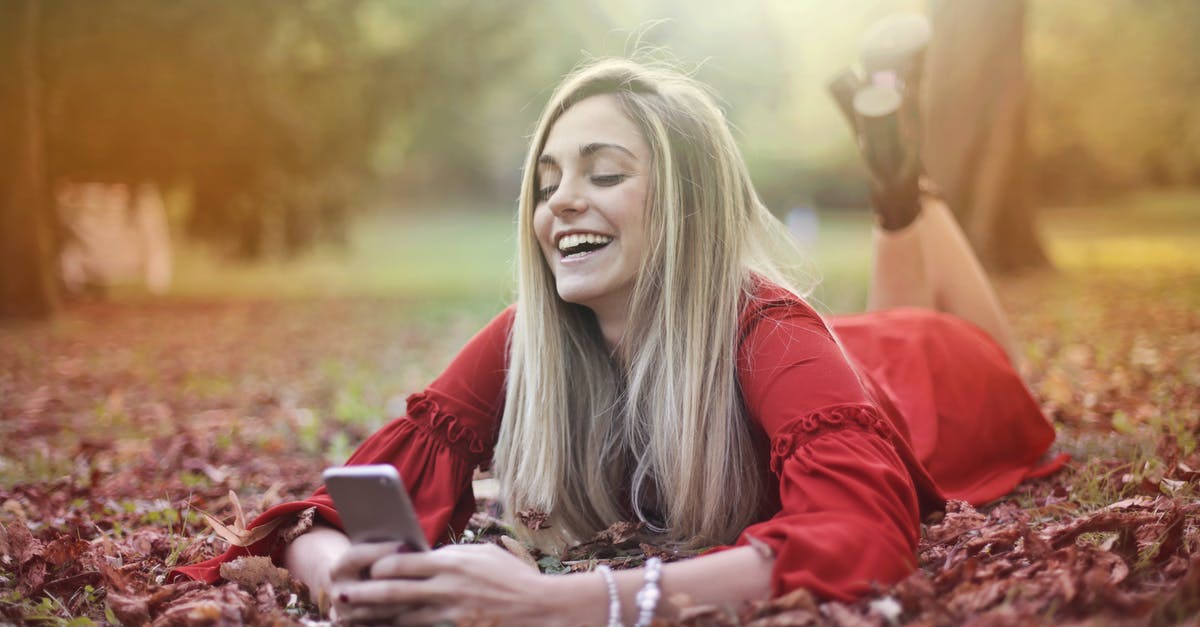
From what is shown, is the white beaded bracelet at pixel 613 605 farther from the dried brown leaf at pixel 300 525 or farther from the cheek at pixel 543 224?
the cheek at pixel 543 224

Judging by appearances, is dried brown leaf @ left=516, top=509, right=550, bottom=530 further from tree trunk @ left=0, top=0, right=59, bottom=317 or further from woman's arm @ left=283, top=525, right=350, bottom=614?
tree trunk @ left=0, top=0, right=59, bottom=317

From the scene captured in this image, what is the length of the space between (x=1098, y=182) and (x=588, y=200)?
18.0m

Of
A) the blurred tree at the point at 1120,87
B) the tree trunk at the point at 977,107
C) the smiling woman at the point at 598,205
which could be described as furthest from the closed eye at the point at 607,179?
the blurred tree at the point at 1120,87

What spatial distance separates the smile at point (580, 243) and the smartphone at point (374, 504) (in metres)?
0.96

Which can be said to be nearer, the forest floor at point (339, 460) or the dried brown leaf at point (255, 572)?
the forest floor at point (339, 460)

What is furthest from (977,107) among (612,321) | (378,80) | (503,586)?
(378,80)

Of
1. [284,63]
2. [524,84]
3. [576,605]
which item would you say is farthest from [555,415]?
[524,84]

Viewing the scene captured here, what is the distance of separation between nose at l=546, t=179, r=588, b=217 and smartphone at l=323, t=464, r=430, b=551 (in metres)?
0.99

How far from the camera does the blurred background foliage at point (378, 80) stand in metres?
13.2

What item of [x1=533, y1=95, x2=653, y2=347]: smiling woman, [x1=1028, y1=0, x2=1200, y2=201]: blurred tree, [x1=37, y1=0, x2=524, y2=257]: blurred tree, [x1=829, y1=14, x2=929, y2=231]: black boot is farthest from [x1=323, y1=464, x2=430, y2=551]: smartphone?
[x1=1028, y1=0, x2=1200, y2=201]: blurred tree

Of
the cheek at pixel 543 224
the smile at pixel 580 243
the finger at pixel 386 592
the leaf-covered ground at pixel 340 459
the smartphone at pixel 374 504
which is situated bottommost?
the leaf-covered ground at pixel 340 459

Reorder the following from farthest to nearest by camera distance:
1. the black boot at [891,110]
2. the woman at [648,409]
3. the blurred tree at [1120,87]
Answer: the blurred tree at [1120,87] → the black boot at [891,110] → the woman at [648,409]

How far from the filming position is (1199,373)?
17.8ft

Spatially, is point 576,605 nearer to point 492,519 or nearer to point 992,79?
point 492,519
